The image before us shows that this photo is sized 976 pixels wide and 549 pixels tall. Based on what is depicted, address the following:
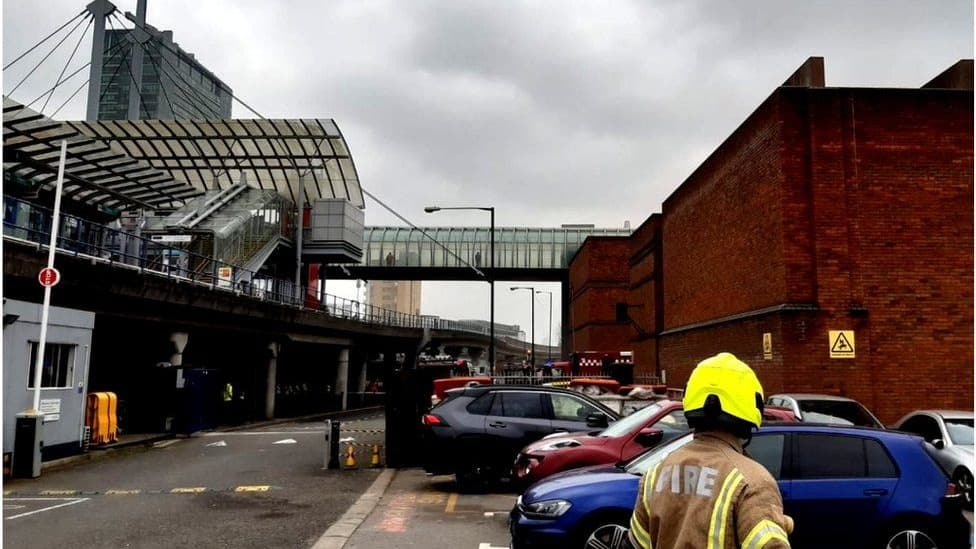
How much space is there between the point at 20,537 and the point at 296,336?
29.1 meters

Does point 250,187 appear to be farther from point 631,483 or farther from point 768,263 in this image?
point 631,483

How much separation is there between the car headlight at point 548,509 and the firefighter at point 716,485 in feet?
11.1

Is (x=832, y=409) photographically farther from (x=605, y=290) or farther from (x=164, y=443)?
(x=605, y=290)

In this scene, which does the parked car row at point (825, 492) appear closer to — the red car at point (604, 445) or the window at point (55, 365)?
the red car at point (604, 445)

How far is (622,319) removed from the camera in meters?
51.0

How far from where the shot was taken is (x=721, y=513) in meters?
2.46

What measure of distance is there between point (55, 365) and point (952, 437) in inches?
667

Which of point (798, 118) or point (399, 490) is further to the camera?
point (798, 118)

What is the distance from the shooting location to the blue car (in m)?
6.03

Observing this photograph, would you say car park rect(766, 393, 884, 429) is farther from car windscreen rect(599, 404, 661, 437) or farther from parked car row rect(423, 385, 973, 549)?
parked car row rect(423, 385, 973, 549)

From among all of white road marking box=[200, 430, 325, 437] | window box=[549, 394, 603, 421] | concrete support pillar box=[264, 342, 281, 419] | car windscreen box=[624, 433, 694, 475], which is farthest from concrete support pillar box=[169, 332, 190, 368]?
Result: car windscreen box=[624, 433, 694, 475]

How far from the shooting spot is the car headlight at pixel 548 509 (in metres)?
6.05

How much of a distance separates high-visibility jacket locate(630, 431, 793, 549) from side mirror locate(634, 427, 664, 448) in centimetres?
633

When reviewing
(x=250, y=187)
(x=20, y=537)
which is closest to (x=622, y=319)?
(x=250, y=187)
